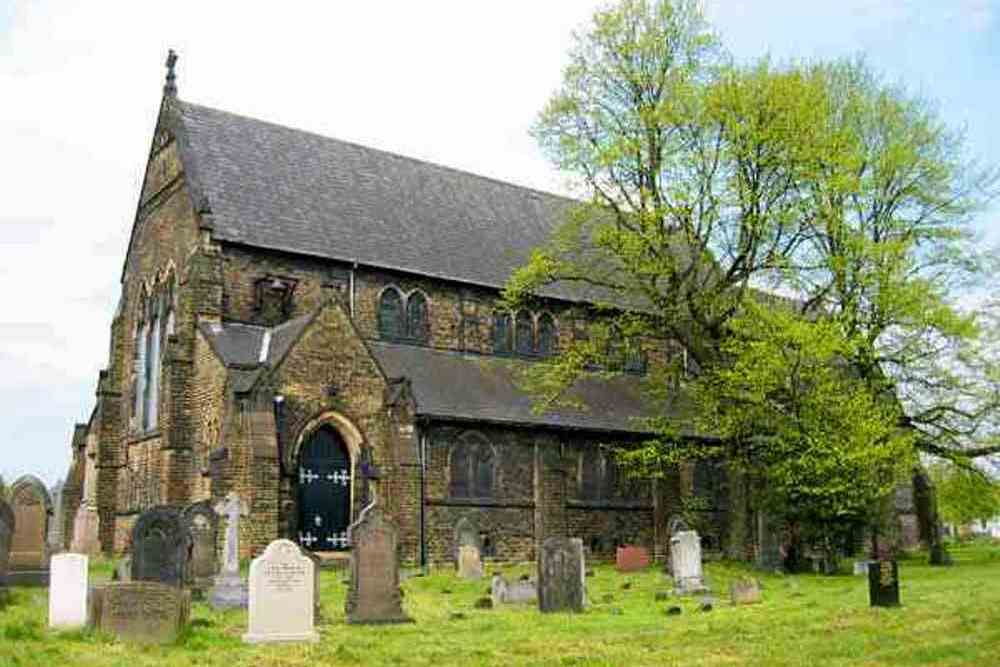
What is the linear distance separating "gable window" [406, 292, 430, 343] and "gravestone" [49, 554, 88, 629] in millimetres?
16234

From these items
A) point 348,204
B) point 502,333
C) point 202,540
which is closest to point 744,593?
point 202,540

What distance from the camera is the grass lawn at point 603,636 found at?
40.2 feet

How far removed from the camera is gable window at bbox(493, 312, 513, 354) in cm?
3341

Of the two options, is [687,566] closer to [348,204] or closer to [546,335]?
[546,335]

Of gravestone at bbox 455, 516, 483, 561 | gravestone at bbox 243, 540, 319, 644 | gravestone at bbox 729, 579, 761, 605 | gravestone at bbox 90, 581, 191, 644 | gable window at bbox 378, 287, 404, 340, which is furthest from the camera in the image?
gable window at bbox 378, 287, 404, 340

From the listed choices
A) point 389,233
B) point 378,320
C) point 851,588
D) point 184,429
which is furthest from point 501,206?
point 851,588

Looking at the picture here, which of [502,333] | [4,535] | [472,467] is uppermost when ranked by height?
[502,333]

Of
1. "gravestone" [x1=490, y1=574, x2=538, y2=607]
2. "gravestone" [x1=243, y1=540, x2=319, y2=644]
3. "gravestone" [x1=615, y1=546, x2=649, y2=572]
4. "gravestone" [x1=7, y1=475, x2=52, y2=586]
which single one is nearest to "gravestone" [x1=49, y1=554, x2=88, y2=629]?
"gravestone" [x1=243, y1=540, x2=319, y2=644]

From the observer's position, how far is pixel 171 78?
31859 millimetres

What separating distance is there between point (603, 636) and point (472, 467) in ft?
48.0

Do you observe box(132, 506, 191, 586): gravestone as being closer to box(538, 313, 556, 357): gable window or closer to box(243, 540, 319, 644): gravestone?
box(243, 540, 319, 644): gravestone

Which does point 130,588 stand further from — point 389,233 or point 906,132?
point 906,132

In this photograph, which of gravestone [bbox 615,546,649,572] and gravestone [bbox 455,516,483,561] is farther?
gravestone [bbox 615,546,649,572]

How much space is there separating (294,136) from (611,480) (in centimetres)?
1414
